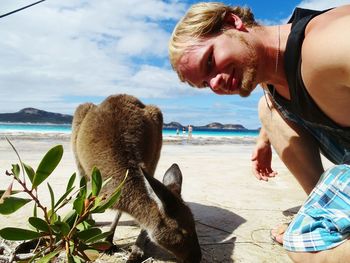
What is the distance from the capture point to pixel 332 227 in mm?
2006

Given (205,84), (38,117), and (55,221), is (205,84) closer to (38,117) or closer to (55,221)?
(55,221)

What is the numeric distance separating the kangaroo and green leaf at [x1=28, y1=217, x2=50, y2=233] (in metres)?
1.36

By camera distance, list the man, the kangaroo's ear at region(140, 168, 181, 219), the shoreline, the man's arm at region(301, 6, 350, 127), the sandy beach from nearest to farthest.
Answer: the man's arm at region(301, 6, 350, 127)
the man
the kangaroo's ear at region(140, 168, 181, 219)
the sandy beach
the shoreline

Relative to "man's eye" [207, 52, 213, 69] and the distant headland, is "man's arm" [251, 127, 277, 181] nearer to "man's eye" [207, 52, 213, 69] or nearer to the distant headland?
"man's eye" [207, 52, 213, 69]

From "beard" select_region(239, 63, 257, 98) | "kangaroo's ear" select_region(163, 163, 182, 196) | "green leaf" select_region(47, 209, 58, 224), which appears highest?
"beard" select_region(239, 63, 257, 98)

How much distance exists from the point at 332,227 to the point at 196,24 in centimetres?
139

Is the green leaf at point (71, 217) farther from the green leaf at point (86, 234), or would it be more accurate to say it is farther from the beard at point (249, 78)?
the beard at point (249, 78)

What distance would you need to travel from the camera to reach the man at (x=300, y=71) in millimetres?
1863

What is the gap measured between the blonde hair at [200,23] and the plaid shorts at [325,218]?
108 centimetres

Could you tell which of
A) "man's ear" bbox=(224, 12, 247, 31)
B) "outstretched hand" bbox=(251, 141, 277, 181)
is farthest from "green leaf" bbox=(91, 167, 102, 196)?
"outstretched hand" bbox=(251, 141, 277, 181)

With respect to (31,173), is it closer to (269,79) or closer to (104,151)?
(269,79)

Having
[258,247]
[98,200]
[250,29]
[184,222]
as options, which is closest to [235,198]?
[258,247]

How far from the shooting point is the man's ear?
7.95ft

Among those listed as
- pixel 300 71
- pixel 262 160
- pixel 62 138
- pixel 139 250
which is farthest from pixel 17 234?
pixel 62 138
